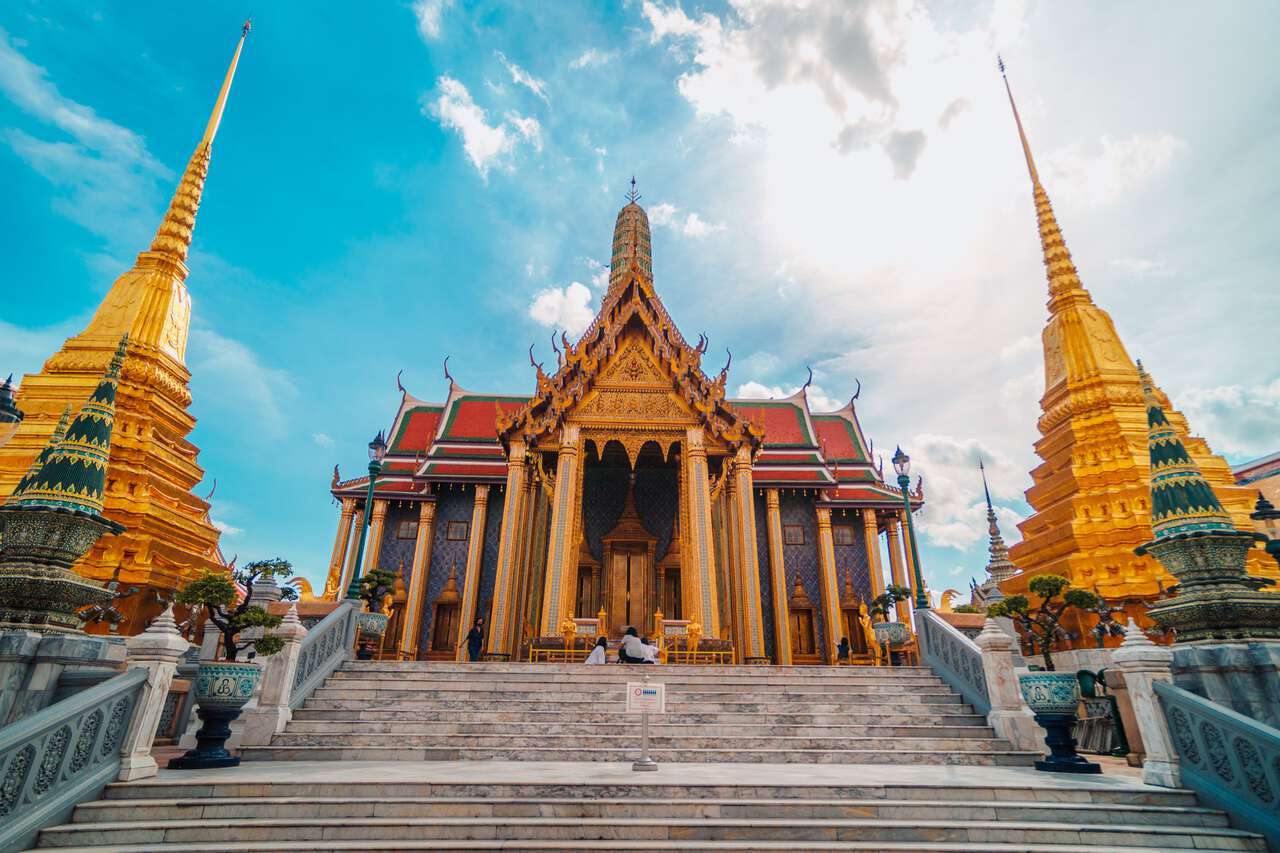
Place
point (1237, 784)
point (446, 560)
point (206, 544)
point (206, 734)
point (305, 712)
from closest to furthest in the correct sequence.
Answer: point (1237, 784) < point (206, 734) < point (305, 712) < point (206, 544) < point (446, 560)

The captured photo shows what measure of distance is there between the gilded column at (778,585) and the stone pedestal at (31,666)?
12415mm

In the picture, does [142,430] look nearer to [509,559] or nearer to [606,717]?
[509,559]

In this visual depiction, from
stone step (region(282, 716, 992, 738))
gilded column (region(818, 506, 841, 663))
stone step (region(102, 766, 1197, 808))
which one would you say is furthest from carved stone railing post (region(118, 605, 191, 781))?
gilded column (region(818, 506, 841, 663))

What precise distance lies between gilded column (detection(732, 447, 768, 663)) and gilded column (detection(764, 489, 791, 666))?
1879 mm

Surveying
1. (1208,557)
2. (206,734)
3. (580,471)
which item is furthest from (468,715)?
(1208,557)

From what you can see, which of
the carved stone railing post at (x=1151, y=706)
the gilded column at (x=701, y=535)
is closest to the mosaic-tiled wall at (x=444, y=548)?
the gilded column at (x=701, y=535)

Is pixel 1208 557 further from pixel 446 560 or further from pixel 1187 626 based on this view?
pixel 446 560

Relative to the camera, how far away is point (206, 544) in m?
14.0

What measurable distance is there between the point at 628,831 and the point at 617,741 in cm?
268

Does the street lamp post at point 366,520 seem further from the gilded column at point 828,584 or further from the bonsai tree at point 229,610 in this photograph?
the gilded column at point 828,584

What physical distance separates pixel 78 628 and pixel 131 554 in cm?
906

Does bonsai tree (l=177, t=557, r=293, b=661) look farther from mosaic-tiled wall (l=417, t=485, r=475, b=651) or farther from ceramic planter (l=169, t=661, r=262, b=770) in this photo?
mosaic-tiled wall (l=417, t=485, r=475, b=651)

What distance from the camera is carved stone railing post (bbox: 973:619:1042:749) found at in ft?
21.5

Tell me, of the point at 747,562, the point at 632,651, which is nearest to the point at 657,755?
the point at 632,651
